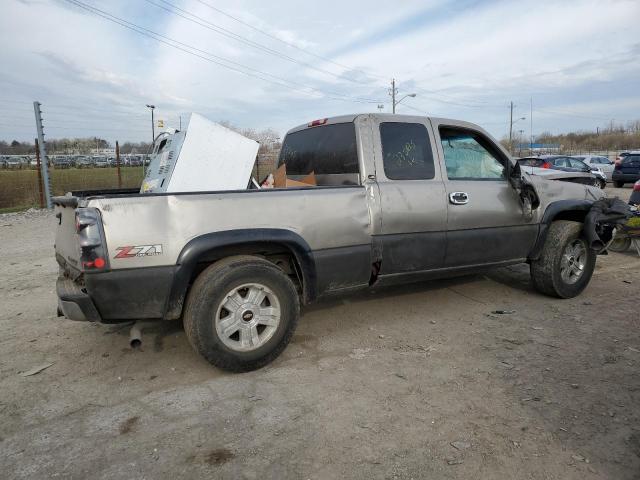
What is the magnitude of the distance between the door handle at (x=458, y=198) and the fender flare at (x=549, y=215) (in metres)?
1.10

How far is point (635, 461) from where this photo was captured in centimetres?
245

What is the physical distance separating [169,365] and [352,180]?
213cm

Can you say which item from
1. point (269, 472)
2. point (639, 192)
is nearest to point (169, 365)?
point (269, 472)

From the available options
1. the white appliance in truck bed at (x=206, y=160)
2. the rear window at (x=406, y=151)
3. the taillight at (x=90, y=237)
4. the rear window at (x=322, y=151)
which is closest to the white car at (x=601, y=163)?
the rear window at (x=406, y=151)

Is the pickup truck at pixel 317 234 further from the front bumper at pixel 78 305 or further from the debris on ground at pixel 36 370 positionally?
the debris on ground at pixel 36 370

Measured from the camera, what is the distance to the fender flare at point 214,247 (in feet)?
10.4

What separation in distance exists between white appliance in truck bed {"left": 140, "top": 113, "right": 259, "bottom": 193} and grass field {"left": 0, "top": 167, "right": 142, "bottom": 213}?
36.0ft

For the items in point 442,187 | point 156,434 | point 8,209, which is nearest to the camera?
point 156,434

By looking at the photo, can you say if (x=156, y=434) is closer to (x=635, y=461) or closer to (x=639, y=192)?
(x=635, y=461)

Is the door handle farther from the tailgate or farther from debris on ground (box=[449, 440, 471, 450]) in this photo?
the tailgate

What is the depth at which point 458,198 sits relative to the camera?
14.2 ft

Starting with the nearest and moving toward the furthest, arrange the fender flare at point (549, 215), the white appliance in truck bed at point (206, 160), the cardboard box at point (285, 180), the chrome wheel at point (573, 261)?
the white appliance in truck bed at point (206, 160), the cardboard box at point (285, 180), the fender flare at point (549, 215), the chrome wheel at point (573, 261)

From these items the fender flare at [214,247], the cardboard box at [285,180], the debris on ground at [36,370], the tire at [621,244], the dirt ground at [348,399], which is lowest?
the dirt ground at [348,399]

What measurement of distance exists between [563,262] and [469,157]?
166cm
